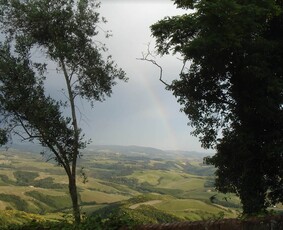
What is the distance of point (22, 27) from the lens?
26.8 metres

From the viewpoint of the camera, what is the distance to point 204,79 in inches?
1283

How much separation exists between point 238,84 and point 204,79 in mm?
3282

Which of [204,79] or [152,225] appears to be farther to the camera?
[204,79]

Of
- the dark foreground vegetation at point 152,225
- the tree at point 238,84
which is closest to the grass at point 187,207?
the tree at point 238,84

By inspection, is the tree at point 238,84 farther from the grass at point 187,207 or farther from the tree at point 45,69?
the grass at point 187,207

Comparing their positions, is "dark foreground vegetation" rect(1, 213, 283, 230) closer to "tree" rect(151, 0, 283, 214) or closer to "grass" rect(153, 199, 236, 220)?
"tree" rect(151, 0, 283, 214)

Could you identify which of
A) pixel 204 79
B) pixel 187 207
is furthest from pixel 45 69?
pixel 187 207

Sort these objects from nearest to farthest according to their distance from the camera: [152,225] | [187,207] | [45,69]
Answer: [152,225] → [45,69] → [187,207]

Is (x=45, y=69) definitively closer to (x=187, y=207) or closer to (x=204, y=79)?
(x=204, y=79)

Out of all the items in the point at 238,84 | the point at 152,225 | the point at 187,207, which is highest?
the point at 238,84

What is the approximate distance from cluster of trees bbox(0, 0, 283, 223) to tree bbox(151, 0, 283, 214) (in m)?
0.09

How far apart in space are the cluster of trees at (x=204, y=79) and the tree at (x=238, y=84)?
0.29 ft

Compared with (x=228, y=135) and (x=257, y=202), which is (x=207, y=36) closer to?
(x=228, y=135)

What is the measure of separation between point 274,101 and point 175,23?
1090 cm
